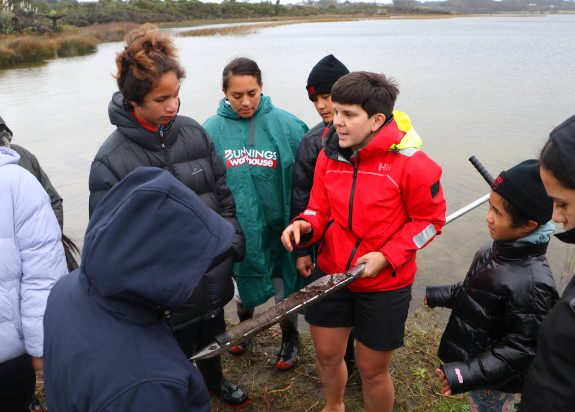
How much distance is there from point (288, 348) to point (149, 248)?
2.41 metres

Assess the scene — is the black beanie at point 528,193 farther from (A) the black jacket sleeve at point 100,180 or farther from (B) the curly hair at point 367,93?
(A) the black jacket sleeve at point 100,180

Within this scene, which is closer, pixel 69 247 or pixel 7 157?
pixel 7 157

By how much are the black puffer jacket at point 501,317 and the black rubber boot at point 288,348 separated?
1.33m

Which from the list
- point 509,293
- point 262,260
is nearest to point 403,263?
point 509,293

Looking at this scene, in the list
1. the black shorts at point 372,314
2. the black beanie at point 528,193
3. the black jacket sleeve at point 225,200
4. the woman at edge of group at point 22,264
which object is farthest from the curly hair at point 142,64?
the black beanie at point 528,193

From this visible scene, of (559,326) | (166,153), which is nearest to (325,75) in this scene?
(166,153)

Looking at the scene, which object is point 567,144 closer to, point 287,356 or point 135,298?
point 135,298

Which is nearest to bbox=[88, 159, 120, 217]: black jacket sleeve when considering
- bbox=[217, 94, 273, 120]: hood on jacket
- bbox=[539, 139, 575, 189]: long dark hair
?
bbox=[217, 94, 273, 120]: hood on jacket

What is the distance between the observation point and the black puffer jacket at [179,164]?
7.40 feet

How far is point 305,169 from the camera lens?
2.84 meters

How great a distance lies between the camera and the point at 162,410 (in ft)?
3.65

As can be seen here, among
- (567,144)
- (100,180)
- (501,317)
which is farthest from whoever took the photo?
(100,180)

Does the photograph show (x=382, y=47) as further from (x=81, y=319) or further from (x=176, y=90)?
(x=81, y=319)

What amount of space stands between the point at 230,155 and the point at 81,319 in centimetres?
189
